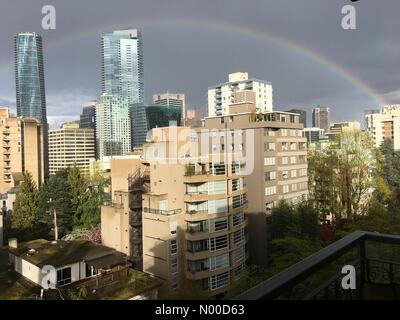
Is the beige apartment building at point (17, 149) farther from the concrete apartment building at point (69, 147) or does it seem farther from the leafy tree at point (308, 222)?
the concrete apartment building at point (69, 147)

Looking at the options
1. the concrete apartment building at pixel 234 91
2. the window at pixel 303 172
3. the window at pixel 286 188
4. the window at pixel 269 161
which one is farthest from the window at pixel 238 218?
the concrete apartment building at pixel 234 91

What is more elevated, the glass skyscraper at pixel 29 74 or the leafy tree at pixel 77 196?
the glass skyscraper at pixel 29 74

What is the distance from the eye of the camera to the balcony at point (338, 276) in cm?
140

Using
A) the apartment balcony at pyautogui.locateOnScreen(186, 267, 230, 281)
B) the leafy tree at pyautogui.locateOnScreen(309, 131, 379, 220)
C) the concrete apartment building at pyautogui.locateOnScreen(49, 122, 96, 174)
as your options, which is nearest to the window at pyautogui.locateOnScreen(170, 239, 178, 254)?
the apartment balcony at pyautogui.locateOnScreen(186, 267, 230, 281)

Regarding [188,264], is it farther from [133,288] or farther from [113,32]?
[113,32]

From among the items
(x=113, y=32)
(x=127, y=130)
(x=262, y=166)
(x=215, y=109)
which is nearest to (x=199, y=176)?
(x=262, y=166)

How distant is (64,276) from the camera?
13.6m

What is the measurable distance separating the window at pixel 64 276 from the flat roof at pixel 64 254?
9.4 inches

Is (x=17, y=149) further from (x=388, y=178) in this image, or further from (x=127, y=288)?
(x=388, y=178)

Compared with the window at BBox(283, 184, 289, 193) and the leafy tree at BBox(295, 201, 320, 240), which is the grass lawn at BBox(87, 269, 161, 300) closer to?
the leafy tree at BBox(295, 201, 320, 240)

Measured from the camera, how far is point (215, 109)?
71.8 m

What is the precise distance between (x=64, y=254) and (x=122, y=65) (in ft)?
471

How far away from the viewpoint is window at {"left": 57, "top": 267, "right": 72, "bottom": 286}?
1345 cm
